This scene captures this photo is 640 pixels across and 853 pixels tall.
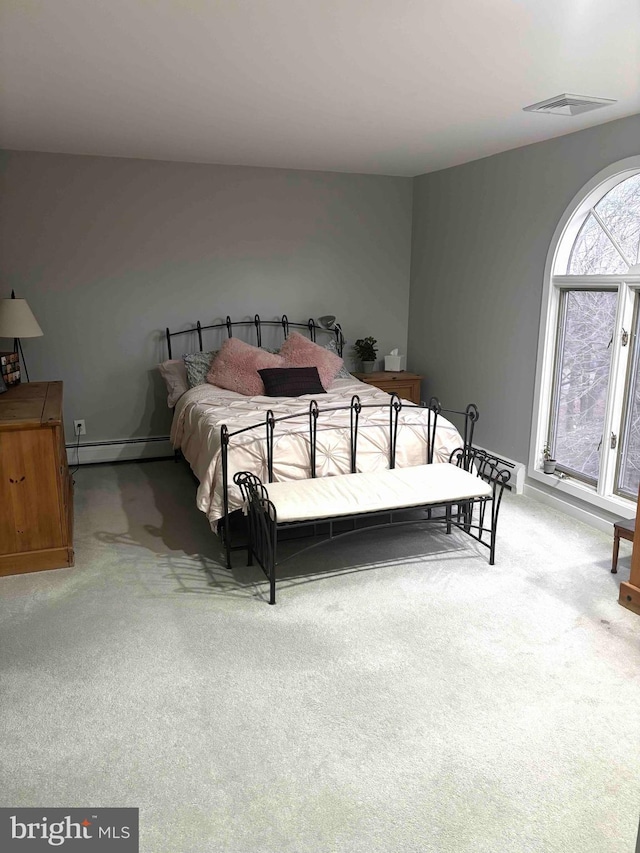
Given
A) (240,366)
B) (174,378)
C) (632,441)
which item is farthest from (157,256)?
(632,441)

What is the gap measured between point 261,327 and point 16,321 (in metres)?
2.00

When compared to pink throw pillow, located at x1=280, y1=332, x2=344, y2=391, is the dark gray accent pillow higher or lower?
lower

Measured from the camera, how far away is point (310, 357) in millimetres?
5273

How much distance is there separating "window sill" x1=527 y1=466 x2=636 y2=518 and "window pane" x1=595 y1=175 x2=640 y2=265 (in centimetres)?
140

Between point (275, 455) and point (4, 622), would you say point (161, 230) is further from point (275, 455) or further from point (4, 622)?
point (4, 622)

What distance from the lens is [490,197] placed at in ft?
16.0

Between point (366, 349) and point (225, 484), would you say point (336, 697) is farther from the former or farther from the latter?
point (366, 349)

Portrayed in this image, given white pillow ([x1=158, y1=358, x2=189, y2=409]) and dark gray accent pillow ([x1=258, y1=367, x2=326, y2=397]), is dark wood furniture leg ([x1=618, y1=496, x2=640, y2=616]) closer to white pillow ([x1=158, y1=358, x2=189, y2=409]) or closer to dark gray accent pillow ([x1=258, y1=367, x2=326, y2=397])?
dark gray accent pillow ([x1=258, y1=367, x2=326, y2=397])

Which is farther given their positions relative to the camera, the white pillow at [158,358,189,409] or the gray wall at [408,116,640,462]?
the white pillow at [158,358,189,409]

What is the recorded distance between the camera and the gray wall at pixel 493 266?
4176mm

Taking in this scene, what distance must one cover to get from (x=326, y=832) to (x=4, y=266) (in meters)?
4.55

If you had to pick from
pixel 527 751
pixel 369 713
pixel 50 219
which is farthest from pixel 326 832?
pixel 50 219

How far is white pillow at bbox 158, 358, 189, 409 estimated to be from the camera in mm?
5078

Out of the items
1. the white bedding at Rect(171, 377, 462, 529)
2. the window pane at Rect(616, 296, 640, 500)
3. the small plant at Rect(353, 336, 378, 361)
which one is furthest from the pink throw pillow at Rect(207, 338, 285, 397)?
the window pane at Rect(616, 296, 640, 500)
